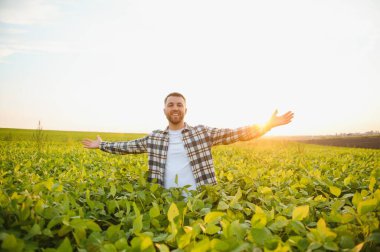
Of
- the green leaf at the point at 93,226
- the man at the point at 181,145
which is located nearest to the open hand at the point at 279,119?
the man at the point at 181,145

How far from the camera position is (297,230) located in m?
1.30

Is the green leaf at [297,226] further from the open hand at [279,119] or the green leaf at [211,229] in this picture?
the open hand at [279,119]

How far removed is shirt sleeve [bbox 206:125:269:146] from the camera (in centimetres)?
391

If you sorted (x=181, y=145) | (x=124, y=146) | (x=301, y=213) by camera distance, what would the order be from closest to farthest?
(x=301, y=213), (x=181, y=145), (x=124, y=146)

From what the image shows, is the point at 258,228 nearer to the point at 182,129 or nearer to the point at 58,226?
the point at 58,226

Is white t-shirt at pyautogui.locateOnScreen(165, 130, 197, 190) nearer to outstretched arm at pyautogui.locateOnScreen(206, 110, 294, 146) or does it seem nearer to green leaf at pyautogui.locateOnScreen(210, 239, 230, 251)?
outstretched arm at pyautogui.locateOnScreen(206, 110, 294, 146)

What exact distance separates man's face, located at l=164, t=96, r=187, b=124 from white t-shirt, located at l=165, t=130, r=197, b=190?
9.2 inches

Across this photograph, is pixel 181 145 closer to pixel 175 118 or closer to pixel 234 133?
pixel 175 118

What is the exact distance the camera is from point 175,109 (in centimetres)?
407

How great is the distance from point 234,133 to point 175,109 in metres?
1.00

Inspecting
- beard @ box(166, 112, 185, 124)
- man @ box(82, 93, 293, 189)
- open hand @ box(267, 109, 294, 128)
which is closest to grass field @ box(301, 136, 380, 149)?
open hand @ box(267, 109, 294, 128)

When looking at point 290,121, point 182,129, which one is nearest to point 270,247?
point 290,121

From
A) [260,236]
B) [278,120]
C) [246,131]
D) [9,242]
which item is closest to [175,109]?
[246,131]

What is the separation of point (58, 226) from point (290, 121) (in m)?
3.12
